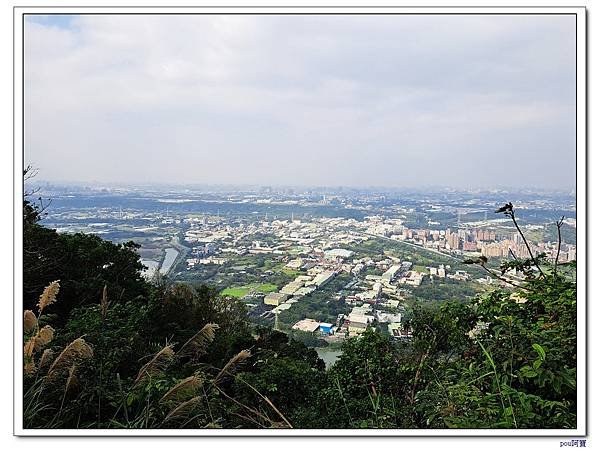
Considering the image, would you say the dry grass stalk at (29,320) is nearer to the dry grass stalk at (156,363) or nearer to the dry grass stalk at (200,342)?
the dry grass stalk at (156,363)

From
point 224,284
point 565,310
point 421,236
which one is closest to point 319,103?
point 421,236

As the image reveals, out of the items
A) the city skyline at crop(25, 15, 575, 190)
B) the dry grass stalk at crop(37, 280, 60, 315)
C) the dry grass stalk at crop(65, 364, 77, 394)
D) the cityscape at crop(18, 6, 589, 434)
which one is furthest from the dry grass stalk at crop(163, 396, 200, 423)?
the city skyline at crop(25, 15, 575, 190)

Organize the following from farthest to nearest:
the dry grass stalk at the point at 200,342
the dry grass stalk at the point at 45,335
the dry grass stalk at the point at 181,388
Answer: the dry grass stalk at the point at 200,342, the dry grass stalk at the point at 181,388, the dry grass stalk at the point at 45,335

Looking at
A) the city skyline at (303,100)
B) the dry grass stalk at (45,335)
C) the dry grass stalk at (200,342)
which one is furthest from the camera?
the dry grass stalk at (200,342)

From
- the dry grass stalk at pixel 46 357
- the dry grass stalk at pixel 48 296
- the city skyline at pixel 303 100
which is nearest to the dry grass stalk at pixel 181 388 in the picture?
the dry grass stalk at pixel 46 357

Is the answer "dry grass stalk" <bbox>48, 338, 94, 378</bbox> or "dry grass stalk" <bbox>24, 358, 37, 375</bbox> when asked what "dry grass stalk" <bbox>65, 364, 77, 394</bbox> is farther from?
"dry grass stalk" <bbox>24, 358, 37, 375</bbox>

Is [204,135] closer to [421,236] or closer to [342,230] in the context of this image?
[342,230]
